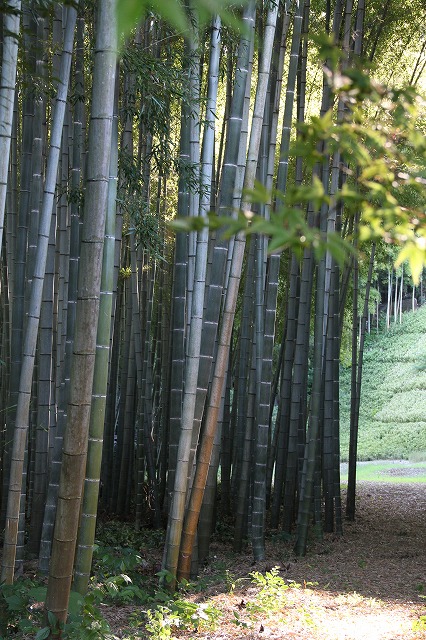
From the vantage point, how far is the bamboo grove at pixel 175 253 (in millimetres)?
2479

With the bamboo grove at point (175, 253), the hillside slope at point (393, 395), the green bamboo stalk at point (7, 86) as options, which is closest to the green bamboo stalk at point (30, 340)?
the bamboo grove at point (175, 253)

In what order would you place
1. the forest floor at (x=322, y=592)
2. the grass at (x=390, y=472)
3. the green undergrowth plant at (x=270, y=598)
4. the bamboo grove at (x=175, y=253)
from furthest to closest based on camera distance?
the grass at (x=390, y=472)
the green undergrowth plant at (x=270, y=598)
the forest floor at (x=322, y=592)
the bamboo grove at (x=175, y=253)

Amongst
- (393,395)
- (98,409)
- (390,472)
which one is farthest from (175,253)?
(393,395)

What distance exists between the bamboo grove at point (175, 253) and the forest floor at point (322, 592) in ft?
0.72

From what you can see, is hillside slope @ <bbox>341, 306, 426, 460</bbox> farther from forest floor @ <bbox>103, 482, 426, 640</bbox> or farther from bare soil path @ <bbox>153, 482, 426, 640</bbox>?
forest floor @ <bbox>103, 482, 426, 640</bbox>

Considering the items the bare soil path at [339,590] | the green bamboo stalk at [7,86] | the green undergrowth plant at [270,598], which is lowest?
the bare soil path at [339,590]

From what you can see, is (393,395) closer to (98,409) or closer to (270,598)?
(270,598)

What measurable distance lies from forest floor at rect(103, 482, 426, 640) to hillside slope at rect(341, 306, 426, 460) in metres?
12.1

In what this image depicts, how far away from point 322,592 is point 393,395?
1859 cm

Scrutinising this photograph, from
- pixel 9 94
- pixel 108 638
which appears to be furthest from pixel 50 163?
pixel 108 638

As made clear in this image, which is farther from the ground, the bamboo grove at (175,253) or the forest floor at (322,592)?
the bamboo grove at (175,253)

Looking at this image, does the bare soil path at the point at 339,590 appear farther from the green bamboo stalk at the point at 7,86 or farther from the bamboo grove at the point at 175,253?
the green bamboo stalk at the point at 7,86

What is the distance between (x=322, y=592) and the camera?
4.39 meters

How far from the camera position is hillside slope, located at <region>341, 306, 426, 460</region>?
18766mm
